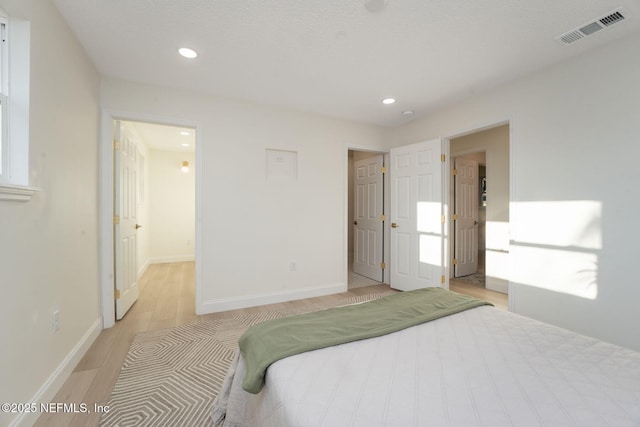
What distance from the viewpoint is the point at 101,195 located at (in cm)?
269

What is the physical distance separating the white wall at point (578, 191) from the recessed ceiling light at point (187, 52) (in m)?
3.08

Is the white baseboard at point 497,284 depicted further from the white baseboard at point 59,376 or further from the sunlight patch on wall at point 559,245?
the white baseboard at point 59,376

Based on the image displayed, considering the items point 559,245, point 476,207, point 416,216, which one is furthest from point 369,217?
point 559,245

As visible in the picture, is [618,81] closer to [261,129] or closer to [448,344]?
[448,344]

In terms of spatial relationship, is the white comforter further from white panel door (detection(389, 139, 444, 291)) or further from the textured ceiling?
white panel door (detection(389, 139, 444, 291))

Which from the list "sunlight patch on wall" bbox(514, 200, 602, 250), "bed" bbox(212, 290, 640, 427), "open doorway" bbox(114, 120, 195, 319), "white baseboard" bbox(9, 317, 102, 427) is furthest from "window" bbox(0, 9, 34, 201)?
"sunlight patch on wall" bbox(514, 200, 602, 250)

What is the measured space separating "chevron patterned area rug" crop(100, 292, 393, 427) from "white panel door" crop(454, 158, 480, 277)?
3.79 meters

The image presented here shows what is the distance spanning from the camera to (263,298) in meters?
3.37

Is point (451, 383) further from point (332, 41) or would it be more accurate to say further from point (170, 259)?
point (170, 259)

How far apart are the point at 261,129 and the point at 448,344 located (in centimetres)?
301

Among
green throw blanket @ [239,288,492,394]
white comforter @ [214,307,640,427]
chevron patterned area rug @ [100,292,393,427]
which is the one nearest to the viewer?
white comforter @ [214,307,640,427]

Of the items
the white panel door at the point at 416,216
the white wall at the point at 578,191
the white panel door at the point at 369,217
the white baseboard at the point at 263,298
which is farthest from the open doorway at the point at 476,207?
the white baseboard at the point at 263,298

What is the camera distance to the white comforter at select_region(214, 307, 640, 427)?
818 mm

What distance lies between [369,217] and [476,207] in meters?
2.08
